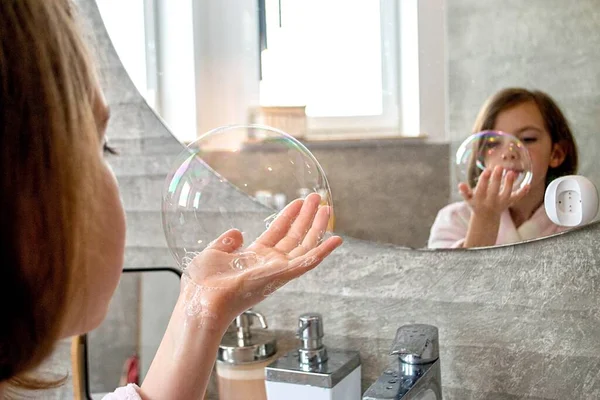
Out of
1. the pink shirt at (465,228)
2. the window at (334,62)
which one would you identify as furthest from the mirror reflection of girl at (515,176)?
the window at (334,62)

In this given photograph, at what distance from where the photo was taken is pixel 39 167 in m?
0.47

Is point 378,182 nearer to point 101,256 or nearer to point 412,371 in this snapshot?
point 412,371

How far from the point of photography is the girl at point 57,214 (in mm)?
464

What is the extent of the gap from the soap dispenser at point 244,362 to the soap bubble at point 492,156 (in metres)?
0.32

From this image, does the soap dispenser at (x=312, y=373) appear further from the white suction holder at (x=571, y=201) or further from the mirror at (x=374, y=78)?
the white suction holder at (x=571, y=201)


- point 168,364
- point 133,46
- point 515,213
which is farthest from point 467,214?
point 133,46

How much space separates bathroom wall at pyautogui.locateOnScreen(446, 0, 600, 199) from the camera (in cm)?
67

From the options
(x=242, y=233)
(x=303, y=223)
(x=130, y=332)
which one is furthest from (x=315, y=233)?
(x=130, y=332)

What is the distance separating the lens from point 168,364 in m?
0.71

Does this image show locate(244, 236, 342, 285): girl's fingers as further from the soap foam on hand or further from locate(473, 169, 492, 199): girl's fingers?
locate(473, 169, 492, 199): girl's fingers

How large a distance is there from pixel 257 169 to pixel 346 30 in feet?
0.68

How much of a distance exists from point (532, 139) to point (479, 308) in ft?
0.69

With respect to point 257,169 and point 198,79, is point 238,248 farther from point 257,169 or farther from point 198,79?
point 198,79

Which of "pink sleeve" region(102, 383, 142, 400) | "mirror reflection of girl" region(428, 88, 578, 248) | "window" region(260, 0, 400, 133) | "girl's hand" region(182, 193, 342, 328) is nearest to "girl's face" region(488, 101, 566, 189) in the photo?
"mirror reflection of girl" region(428, 88, 578, 248)
